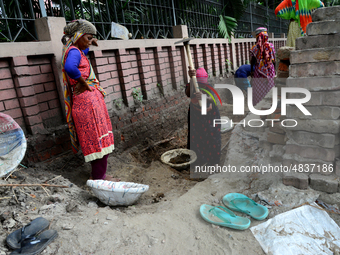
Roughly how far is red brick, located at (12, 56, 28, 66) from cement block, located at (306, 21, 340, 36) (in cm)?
282

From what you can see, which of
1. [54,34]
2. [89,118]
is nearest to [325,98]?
[89,118]

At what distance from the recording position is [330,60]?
1.95 meters

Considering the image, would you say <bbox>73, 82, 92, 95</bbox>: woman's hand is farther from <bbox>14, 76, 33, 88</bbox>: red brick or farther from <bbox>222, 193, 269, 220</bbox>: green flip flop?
<bbox>222, 193, 269, 220</bbox>: green flip flop

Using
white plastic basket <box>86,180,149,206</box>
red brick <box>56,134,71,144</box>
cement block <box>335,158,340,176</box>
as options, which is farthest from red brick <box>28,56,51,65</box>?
cement block <box>335,158,340,176</box>

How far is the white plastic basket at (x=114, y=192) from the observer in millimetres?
2230

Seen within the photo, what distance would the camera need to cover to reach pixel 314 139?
6.88ft

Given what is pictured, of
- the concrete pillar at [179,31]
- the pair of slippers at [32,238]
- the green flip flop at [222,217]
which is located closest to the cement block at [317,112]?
the green flip flop at [222,217]

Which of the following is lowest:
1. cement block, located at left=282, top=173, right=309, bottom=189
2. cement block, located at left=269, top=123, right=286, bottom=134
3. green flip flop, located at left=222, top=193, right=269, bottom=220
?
green flip flop, located at left=222, top=193, right=269, bottom=220

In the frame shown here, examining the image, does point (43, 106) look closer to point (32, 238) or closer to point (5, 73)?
point (5, 73)

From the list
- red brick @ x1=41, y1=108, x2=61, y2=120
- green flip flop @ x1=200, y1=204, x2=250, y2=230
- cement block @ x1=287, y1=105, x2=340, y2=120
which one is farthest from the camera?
red brick @ x1=41, y1=108, x2=61, y2=120

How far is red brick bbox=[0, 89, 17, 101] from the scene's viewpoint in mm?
2566

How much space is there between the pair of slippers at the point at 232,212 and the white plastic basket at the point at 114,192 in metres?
0.66

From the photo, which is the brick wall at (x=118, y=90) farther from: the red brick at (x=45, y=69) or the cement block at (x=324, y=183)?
the cement block at (x=324, y=183)

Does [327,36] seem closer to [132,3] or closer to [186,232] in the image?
[186,232]
